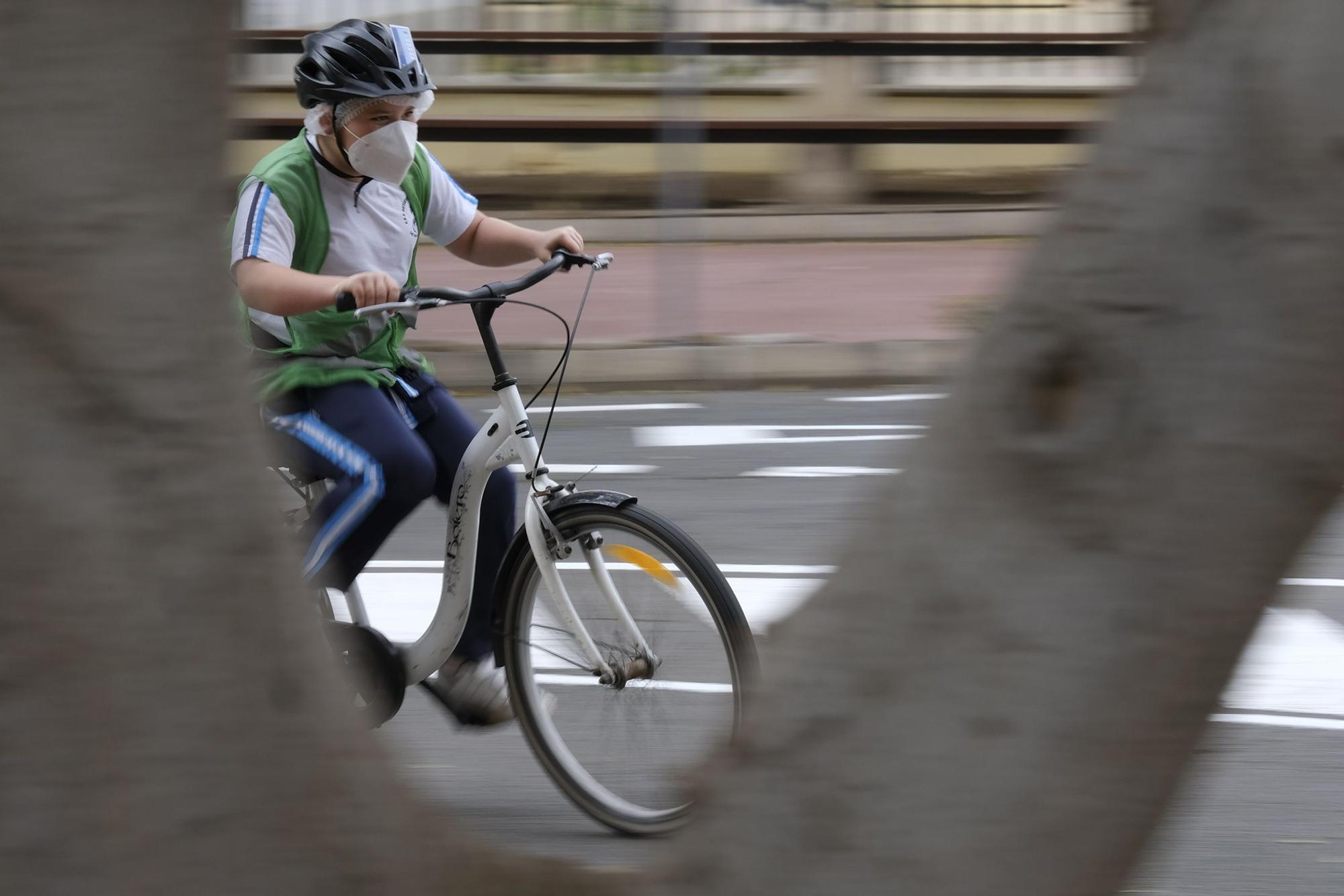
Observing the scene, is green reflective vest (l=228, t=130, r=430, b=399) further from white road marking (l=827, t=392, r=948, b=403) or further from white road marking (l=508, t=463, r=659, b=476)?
white road marking (l=827, t=392, r=948, b=403)

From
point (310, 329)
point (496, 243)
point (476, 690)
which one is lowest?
point (476, 690)

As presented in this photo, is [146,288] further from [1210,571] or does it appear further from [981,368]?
[1210,571]

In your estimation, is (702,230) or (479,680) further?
(702,230)

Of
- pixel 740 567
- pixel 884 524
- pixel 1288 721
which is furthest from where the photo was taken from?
pixel 740 567

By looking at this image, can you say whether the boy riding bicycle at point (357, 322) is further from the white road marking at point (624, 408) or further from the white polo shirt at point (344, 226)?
the white road marking at point (624, 408)

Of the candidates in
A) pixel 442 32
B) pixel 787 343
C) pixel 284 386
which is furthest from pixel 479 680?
pixel 442 32

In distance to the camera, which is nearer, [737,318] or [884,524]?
[884,524]

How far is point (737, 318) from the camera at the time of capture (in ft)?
36.9

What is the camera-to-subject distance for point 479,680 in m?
3.96

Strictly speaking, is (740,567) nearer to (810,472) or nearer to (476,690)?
(810,472)

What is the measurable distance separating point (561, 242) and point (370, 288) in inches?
25.5

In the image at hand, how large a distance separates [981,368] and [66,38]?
942 millimetres

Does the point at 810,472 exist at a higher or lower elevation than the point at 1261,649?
lower

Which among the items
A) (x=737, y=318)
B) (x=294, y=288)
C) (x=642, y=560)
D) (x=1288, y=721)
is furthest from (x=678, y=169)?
(x=294, y=288)
